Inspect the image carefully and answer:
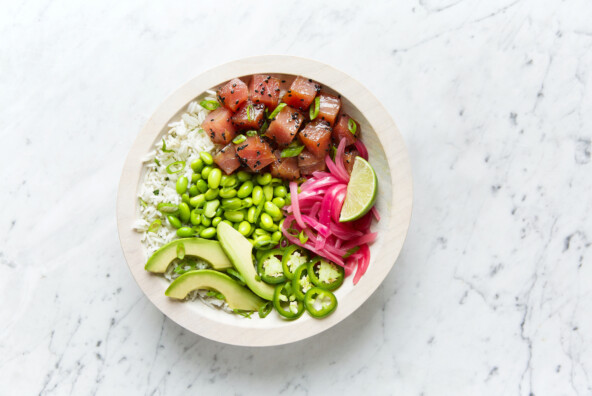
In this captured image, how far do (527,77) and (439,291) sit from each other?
134 centimetres

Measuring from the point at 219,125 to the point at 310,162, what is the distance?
51 cm

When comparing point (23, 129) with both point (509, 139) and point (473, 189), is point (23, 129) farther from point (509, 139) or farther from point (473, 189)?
point (509, 139)

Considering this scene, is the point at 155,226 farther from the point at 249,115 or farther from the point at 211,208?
the point at 249,115

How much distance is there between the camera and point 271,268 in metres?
2.46

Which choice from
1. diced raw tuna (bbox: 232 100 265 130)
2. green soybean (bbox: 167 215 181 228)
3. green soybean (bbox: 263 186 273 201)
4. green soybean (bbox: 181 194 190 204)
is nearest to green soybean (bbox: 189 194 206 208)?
green soybean (bbox: 181 194 190 204)

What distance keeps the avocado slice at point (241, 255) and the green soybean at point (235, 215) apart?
69 mm

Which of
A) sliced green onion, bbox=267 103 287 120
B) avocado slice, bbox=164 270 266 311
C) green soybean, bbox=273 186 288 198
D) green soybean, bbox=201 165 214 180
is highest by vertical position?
sliced green onion, bbox=267 103 287 120

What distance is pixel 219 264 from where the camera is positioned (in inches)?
96.0

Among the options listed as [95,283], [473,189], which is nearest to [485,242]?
[473,189]

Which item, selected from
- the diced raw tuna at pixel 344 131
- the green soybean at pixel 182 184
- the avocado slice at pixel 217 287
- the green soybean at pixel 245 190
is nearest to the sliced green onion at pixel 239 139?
the green soybean at pixel 245 190

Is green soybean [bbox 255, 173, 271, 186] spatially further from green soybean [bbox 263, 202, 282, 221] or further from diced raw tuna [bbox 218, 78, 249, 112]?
diced raw tuna [bbox 218, 78, 249, 112]

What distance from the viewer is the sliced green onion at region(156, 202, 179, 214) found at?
2436 millimetres

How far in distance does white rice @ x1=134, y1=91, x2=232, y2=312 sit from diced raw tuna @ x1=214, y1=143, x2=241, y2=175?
8 cm

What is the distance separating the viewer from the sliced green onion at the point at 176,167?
2.46 meters
